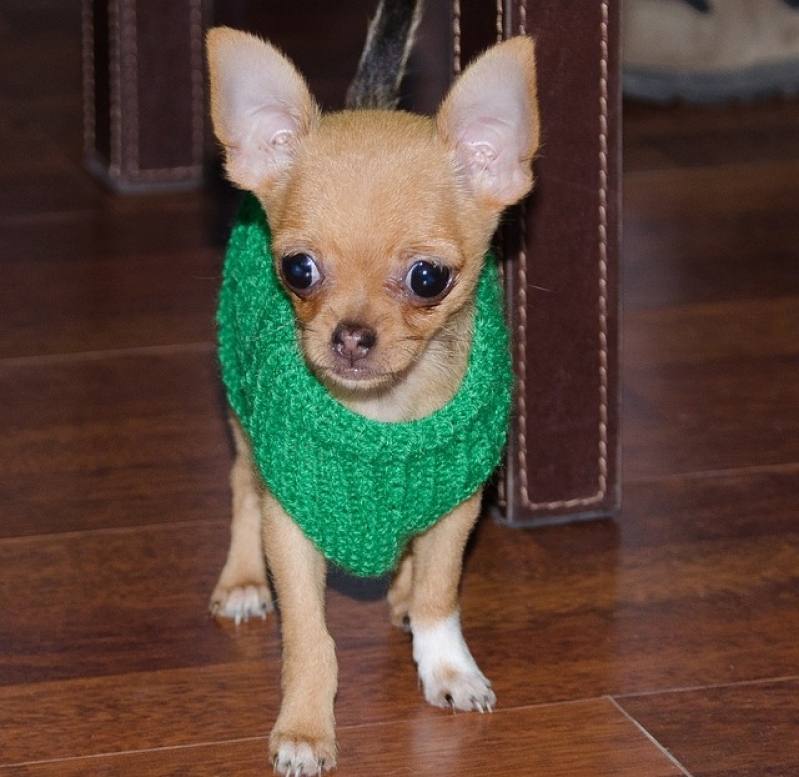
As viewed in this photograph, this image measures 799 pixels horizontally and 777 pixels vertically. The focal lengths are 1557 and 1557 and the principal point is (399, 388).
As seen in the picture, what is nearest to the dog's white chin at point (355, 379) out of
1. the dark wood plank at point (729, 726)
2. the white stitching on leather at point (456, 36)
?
the dark wood plank at point (729, 726)

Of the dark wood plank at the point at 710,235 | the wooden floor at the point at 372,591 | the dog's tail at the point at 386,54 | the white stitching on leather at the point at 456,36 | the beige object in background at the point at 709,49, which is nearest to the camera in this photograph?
the wooden floor at the point at 372,591

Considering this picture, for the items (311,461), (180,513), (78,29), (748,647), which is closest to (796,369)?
(748,647)

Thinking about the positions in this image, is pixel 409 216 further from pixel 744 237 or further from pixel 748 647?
→ pixel 744 237

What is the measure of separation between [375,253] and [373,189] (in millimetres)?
86

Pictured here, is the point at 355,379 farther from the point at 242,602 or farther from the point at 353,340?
the point at 242,602

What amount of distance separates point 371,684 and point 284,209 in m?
0.72

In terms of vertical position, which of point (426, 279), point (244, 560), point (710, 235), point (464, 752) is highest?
point (426, 279)

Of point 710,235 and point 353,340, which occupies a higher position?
point 353,340

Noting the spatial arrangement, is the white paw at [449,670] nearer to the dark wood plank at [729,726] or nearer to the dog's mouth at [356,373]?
the dark wood plank at [729,726]

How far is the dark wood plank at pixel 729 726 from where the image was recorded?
6.82ft

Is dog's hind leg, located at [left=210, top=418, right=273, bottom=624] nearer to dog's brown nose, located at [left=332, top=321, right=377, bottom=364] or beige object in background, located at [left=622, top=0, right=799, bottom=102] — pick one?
dog's brown nose, located at [left=332, top=321, right=377, bottom=364]

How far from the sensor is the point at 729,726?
2.17 m

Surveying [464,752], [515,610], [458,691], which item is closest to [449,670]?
[458,691]

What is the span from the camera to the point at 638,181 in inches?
180
